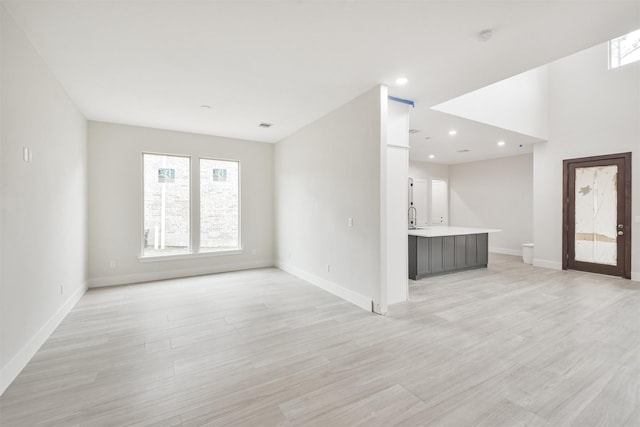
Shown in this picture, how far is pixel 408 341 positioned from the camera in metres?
2.81

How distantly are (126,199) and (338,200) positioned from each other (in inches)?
154

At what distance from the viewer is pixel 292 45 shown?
2.64 m

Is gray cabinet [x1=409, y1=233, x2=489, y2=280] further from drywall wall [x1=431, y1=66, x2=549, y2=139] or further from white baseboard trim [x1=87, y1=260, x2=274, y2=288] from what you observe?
white baseboard trim [x1=87, y1=260, x2=274, y2=288]

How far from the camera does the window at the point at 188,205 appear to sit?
213 inches

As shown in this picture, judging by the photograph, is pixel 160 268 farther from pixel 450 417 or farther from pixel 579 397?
pixel 579 397

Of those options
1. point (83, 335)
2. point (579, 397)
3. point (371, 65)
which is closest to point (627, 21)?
point (371, 65)

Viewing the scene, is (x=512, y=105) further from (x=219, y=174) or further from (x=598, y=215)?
(x=219, y=174)

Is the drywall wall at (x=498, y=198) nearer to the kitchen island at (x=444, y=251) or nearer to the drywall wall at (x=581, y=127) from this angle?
the drywall wall at (x=581, y=127)

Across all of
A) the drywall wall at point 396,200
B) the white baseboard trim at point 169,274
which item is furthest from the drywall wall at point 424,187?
the drywall wall at point 396,200

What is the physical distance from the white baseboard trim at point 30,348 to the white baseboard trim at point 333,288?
337 cm

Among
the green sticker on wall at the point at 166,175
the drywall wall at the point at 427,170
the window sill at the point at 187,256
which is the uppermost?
the drywall wall at the point at 427,170

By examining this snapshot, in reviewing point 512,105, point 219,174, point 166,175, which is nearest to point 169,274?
point 166,175

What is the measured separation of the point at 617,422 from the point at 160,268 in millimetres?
6139

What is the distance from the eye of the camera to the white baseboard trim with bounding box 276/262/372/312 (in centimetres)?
378
